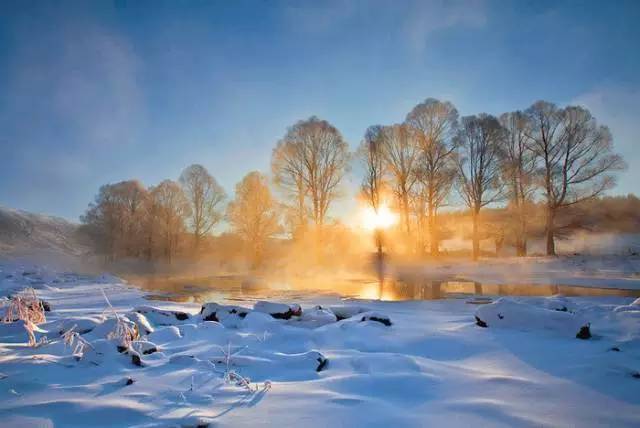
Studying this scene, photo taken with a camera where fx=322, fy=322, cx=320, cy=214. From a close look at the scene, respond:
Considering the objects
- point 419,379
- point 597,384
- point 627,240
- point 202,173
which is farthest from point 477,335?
point 202,173

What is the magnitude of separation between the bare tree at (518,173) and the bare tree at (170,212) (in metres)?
28.3

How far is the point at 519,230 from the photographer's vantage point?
21734 millimetres

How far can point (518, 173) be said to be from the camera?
23.0 m

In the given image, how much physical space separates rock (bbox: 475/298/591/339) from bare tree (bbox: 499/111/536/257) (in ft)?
62.3

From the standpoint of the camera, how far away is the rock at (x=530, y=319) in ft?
15.6

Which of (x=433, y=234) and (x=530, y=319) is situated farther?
(x=433, y=234)

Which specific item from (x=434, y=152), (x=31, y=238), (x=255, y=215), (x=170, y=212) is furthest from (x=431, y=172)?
(x=31, y=238)

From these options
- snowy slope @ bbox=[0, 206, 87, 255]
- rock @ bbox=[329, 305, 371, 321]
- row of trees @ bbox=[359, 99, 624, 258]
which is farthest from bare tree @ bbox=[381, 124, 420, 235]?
snowy slope @ bbox=[0, 206, 87, 255]

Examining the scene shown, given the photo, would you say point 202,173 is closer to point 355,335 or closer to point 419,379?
point 355,335

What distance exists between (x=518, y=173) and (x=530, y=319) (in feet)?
70.1

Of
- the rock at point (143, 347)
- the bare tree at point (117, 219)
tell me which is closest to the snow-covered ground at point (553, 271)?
the rock at point (143, 347)

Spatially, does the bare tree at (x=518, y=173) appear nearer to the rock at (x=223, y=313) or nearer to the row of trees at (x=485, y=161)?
the row of trees at (x=485, y=161)

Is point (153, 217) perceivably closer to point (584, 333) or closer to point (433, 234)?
point (433, 234)

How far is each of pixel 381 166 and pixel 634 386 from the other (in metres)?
22.1
